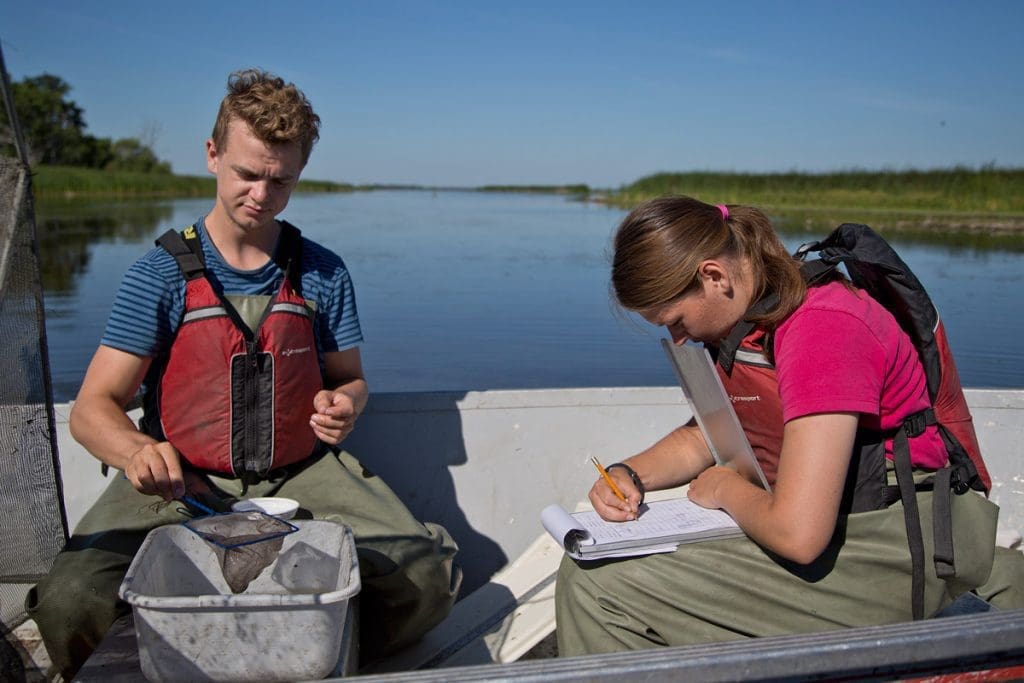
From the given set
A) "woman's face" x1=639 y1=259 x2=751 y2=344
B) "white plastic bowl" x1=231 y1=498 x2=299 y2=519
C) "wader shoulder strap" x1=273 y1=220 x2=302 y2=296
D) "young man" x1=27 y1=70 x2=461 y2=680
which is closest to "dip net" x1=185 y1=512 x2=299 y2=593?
"white plastic bowl" x1=231 y1=498 x2=299 y2=519

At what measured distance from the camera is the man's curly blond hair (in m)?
2.45

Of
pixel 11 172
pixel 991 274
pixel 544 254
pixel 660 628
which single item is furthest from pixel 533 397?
pixel 544 254

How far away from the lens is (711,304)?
206 cm

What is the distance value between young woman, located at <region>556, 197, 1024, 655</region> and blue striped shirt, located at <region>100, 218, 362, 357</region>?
991mm

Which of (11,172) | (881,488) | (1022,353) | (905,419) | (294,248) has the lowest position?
(1022,353)

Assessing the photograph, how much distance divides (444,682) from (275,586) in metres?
0.77

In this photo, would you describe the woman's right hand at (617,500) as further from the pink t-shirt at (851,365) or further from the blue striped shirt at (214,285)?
the blue striped shirt at (214,285)

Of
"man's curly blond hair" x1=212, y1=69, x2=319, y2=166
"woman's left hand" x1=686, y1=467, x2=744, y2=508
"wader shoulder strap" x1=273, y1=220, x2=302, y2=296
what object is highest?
"man's curly blond hair" x1=212, y1=69, x2=319, y2=166

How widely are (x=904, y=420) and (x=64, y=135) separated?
58.0 meters

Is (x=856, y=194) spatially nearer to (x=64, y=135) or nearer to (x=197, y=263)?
(x=197, y=263)

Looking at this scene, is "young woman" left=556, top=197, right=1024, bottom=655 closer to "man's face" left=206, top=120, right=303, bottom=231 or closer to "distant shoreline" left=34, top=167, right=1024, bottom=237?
"man's face" left=206, top=120, right=303, bottom=231

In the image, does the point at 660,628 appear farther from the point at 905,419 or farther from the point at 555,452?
the point at 555,452

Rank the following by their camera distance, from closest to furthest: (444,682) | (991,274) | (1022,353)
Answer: (444,682) → (1022,353) → (991,274)

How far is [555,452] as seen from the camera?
3330 mm
